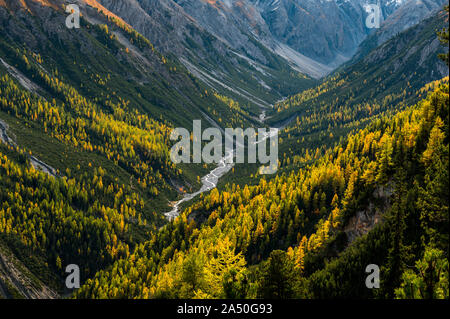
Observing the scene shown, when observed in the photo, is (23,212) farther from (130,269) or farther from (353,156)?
(353,156)

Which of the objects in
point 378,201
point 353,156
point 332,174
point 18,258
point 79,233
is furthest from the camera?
point 79,233

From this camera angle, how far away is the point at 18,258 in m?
165

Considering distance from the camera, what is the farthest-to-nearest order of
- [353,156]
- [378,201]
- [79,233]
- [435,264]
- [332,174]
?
A: [79,233] → [353,156] → [332,174] → [378,201] → [435,264]

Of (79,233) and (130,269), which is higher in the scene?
(79,233)

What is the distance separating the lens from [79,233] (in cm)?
18362

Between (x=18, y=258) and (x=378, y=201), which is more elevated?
(x=378, y=201)

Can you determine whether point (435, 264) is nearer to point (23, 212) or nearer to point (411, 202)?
point (411, 202)
